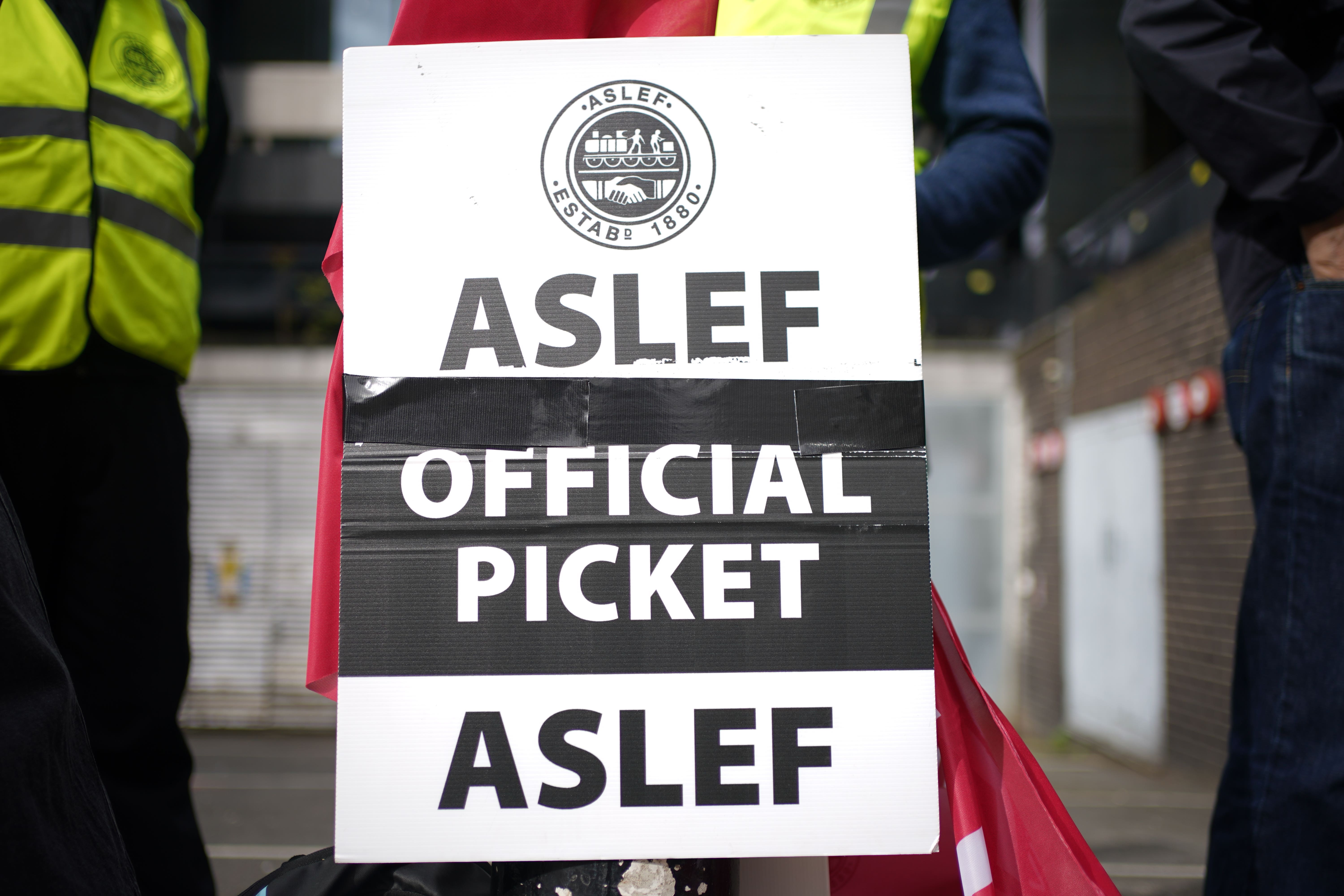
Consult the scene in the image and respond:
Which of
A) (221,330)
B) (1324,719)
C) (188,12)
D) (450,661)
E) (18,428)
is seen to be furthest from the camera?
(221,330)

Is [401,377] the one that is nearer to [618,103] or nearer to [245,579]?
[618,103]

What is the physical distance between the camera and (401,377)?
43.5 inches

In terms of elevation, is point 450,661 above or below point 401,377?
below

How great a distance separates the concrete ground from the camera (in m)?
2.71

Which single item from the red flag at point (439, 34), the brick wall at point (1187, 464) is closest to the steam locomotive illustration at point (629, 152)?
the red flag at point (439, 34)

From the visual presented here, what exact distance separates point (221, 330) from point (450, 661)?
9.71 metres

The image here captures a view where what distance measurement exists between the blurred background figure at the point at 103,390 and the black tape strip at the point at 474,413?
2.67 feet

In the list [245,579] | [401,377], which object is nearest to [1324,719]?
[401,377]

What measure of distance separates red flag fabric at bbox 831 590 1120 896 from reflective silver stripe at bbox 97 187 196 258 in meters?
1.42

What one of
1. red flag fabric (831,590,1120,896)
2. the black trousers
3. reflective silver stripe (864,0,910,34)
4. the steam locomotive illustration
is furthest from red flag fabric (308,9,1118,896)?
the black trousers

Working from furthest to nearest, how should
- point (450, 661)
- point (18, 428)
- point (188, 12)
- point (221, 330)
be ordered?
point (221, 330) < point (188, 12) < point (18, 428) < point (450, 661)

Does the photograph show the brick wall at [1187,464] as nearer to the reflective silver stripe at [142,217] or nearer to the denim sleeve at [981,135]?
the denim sleeve at [981,135]

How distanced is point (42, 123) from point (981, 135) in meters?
1.46

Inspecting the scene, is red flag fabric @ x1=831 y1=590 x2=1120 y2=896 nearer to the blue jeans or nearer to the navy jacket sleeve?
the blue jeans
